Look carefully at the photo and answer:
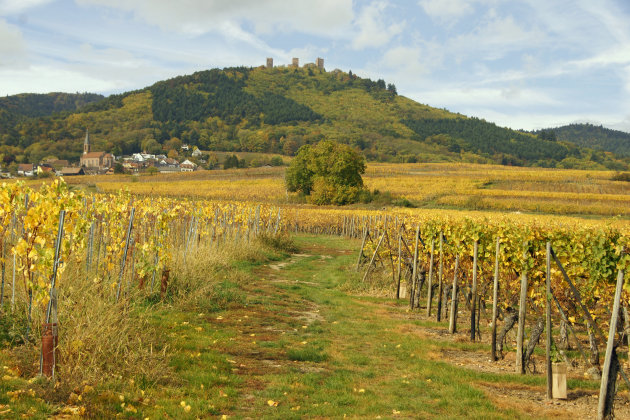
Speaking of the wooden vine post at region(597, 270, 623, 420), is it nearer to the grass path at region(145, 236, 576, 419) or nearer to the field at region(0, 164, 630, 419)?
the field at region(0, 164, 630, 419)

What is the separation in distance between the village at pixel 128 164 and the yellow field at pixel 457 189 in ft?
49.3

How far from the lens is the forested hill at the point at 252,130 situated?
125 metres

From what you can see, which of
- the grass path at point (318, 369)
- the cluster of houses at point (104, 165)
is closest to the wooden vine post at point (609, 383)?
the grass path at point (318, 369)

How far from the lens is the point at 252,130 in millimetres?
158375

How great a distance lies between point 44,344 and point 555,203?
169 feet

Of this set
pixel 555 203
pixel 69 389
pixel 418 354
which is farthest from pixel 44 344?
pixel 555 203

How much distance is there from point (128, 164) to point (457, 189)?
76518 mm

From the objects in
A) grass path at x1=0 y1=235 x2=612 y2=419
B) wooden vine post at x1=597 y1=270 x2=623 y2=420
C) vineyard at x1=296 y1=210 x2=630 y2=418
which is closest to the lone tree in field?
vineyard at x1=296 y1=210 x2=630 y2=418

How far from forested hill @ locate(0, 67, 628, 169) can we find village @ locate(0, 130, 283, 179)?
5281mm

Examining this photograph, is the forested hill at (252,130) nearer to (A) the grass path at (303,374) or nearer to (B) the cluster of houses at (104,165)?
(B) the cluster of houses at (104,165)

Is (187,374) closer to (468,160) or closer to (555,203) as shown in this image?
(555,203)

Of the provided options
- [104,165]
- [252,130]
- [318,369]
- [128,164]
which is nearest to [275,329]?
[318,369]

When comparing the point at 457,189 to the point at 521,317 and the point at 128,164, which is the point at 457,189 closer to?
the point at 521,317

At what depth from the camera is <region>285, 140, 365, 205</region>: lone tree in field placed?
185 ft
